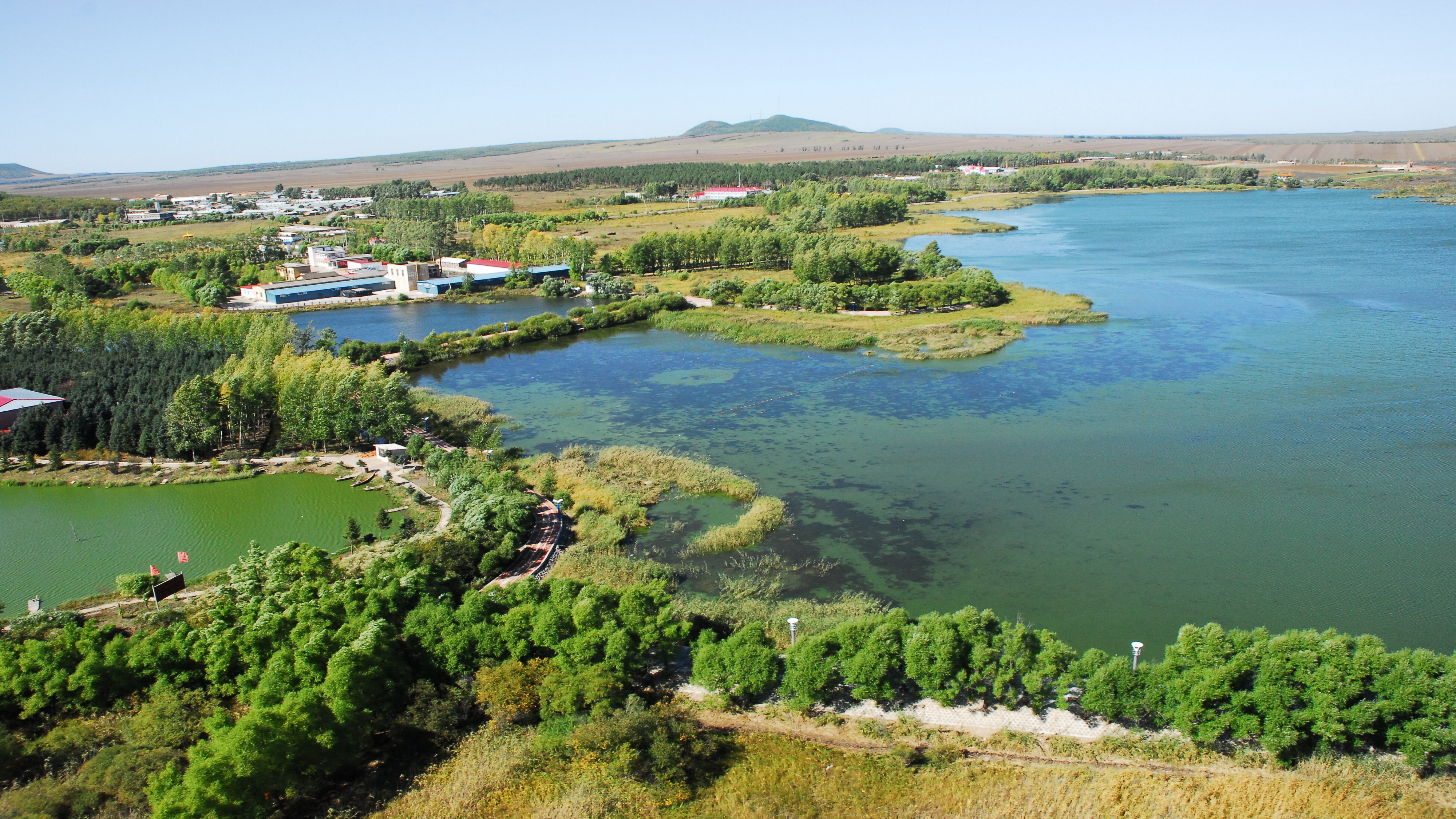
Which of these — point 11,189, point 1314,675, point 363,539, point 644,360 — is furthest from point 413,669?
point 11,189

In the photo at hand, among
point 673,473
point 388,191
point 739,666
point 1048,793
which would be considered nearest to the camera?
point 1048,793

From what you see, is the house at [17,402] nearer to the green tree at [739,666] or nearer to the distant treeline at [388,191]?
the green tree at [739,666]

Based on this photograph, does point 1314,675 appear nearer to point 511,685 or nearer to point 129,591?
point 511,685

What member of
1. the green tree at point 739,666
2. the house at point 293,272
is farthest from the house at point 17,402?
the house at point 293,272

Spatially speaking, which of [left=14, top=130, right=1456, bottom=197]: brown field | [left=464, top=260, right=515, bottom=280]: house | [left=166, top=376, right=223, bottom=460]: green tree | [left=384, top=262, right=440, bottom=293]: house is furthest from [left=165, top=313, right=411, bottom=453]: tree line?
[left=14, top=130, right=1456, bottom=197]: brown field

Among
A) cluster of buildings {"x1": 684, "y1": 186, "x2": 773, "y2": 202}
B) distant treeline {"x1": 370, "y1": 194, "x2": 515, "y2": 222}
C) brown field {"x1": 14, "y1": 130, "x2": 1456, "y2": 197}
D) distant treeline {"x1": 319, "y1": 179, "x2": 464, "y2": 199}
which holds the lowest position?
distant treeline {"x1": 370, "y1": 194, "x2": 515, "y2": 222}

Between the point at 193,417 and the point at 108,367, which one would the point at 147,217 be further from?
the point at 193,417

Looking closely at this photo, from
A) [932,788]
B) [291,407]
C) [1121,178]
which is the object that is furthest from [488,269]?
[1121,178]

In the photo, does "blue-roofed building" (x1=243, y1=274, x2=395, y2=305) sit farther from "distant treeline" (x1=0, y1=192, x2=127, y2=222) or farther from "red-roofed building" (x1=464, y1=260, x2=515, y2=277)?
"distant treeline" (x1=0, y1=192, x2=127, y2=222)
